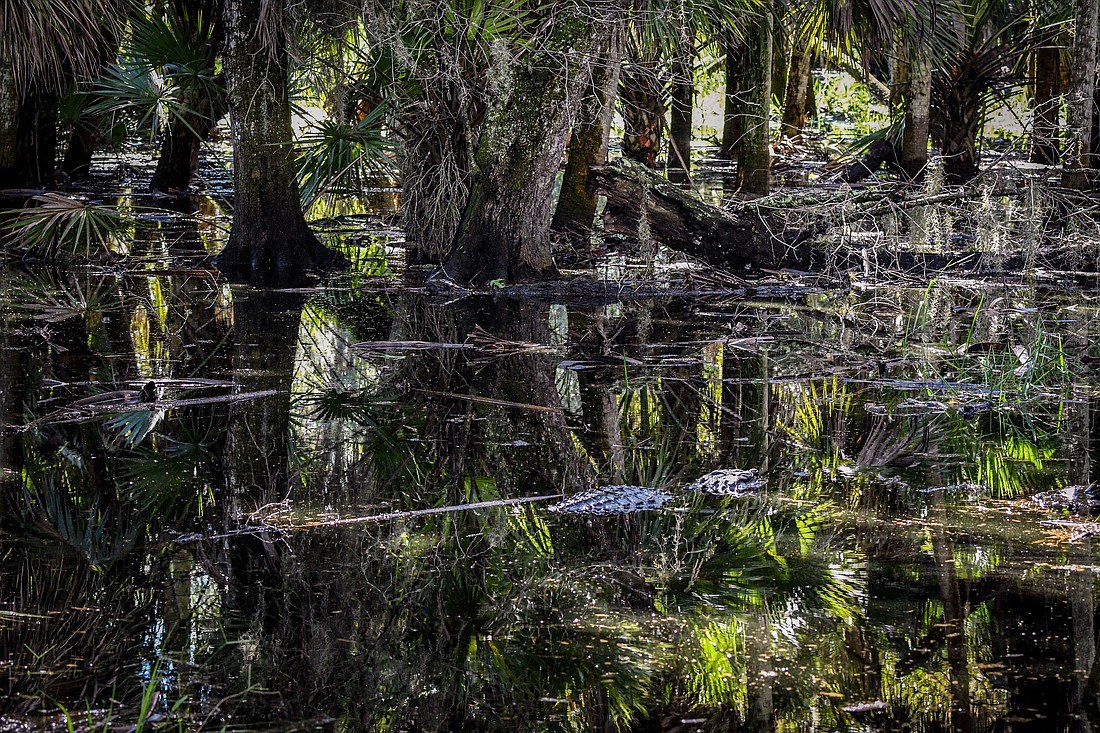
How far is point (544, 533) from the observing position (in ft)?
14.3

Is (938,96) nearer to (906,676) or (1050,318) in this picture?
(1050,318)

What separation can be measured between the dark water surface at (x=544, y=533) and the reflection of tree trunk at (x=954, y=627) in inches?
0.5

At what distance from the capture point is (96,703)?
3.07 m

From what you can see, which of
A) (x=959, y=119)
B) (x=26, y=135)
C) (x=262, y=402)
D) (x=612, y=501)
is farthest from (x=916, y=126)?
(x=612, y=501)

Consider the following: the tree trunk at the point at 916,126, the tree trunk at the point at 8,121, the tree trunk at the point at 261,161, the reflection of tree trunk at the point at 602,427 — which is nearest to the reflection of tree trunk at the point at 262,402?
the tree trunk at the point at 261,161

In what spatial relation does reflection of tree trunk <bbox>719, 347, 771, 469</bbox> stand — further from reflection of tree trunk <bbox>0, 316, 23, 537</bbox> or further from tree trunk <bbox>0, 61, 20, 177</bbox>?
tree trunk <bbox>0, 61, 20, 177</bbox>

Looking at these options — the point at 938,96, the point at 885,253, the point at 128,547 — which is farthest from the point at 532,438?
the point at 938,96

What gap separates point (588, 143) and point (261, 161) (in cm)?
→ 303

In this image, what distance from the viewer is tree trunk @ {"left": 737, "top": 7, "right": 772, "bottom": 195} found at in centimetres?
1335

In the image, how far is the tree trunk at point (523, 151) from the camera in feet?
31.0

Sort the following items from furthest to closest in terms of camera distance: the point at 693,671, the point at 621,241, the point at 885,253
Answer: the point at 621,241, the point at 885,253, the point at 693,671

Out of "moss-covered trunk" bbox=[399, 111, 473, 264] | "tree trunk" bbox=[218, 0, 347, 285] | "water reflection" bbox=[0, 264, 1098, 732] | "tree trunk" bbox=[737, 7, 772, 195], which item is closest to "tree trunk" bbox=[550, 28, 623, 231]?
"moss-covered trunk" bbox=[399, 111, 473, 264]

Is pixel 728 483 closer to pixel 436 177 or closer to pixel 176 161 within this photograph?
pixel 436 177

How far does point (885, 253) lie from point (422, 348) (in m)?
5.38
